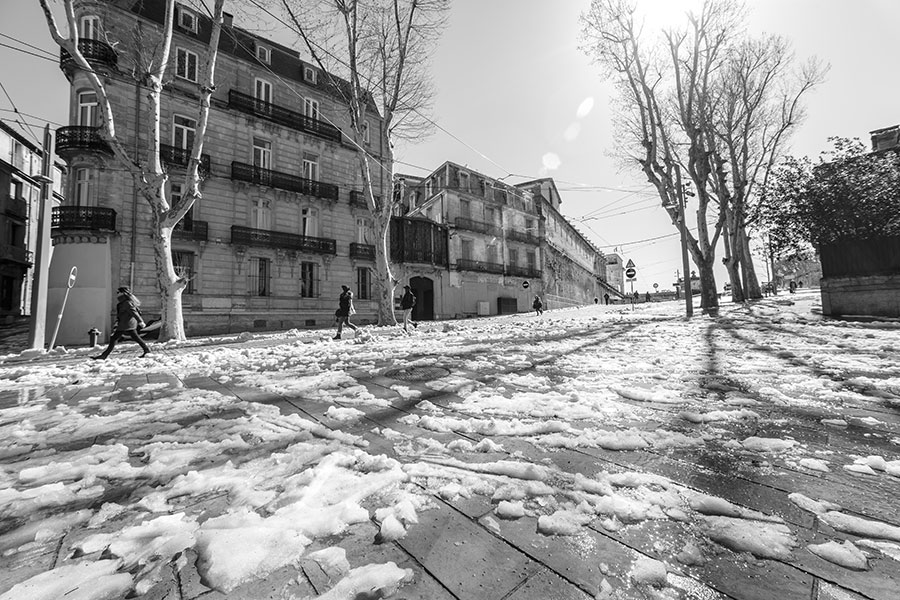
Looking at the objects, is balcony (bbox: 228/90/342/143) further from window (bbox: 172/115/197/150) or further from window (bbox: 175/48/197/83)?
window (bbox: 172/115/197/150)

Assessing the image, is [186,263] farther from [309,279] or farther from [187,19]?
[187,19]

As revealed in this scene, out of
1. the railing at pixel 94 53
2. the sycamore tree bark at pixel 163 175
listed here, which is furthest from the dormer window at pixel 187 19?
the sycamore tree bark at pixel 163 175

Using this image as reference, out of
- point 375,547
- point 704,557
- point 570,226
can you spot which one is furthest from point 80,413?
point 570,226

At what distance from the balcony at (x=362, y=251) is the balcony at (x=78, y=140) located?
10.5 m

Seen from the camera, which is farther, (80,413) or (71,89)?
(71,89)

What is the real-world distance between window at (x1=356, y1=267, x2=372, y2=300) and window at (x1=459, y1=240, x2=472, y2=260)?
9.80 m

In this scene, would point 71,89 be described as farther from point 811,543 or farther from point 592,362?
point 811,543

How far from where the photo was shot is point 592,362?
4.57m

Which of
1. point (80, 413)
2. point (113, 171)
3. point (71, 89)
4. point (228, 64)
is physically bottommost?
point (80, 413)

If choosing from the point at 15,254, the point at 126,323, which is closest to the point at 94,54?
the point at 126,323

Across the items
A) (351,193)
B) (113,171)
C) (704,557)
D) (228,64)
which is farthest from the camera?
(351,193)

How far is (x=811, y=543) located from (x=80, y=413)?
4.78 metres

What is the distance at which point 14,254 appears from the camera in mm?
21656

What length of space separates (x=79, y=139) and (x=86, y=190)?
1.91 m
